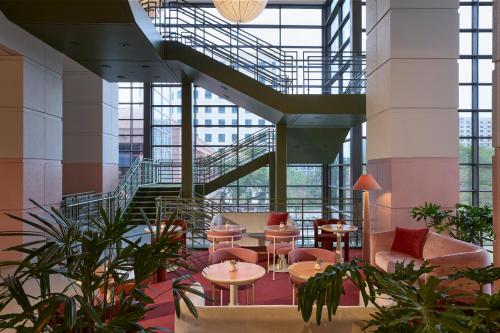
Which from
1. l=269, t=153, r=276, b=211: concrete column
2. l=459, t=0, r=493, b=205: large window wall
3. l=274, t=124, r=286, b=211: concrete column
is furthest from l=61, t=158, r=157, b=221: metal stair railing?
l=459, t=0, r=493, b=205: large window wall

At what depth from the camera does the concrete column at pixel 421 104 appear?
664 cm

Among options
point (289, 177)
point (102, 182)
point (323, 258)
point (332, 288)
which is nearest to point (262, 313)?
point (332, 288)

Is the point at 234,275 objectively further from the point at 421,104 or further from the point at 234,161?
the point at 234,161

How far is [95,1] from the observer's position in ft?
18.8

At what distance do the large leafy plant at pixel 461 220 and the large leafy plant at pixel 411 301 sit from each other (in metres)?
4.28

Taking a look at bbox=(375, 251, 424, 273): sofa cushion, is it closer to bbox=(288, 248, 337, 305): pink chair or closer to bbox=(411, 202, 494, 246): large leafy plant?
bbox=(411, 202, 494, 246): large leafy plant

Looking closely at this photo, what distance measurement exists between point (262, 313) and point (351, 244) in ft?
21.5

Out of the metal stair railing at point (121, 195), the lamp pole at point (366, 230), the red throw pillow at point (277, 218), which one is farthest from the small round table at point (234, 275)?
the metal stair railing at point (121, 195)

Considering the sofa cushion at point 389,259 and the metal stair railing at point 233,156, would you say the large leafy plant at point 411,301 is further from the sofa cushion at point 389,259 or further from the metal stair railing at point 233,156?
the metal stair railing at point 233,156

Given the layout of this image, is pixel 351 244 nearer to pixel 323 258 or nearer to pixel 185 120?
pixel 323 258

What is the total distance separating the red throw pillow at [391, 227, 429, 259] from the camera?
18.9ft

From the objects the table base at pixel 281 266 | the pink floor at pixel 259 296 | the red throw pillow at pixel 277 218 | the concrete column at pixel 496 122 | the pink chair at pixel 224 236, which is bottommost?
the pink floor at pixel 259 296

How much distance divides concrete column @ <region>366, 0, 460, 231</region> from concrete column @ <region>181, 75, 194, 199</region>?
18.3 ft

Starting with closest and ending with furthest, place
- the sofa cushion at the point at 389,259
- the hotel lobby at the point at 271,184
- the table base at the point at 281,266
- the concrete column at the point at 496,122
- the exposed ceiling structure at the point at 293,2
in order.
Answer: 1. the hotel lobby at the point at 271,184
2. the concrete column at the point at 496,122
3. the sofa cushion at the point at 389,259
4. the table base at the point at 281,266
5. the exposed ceiling structure at the point at 293,2
